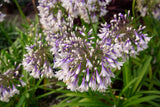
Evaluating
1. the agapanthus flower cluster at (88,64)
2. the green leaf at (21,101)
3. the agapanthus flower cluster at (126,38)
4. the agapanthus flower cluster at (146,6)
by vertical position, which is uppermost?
the agapanthus flower cluster at (146,6)

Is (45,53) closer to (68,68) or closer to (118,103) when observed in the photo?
(68,68)

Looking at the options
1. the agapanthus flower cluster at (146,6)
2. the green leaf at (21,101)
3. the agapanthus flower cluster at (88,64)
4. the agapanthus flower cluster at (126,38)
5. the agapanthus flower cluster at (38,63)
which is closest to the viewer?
the agapanthus flower cluster at (88,64)

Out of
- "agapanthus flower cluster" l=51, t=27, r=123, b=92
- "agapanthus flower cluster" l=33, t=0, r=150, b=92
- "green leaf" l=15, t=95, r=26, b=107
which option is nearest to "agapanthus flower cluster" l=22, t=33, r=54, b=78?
"agapanthus flower cluster" l=33, t=0, r=150, b=92

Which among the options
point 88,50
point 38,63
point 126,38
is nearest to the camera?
point 88,50

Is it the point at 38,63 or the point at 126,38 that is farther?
the point at 38,63

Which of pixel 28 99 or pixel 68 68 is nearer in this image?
pixel 68 68

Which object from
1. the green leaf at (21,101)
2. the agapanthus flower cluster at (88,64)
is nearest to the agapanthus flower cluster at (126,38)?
the agapanthus flower cluster at (88,64)

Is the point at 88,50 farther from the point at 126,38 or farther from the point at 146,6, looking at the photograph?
the point at 146,6

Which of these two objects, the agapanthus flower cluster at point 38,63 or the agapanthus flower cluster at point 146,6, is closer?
the agapanthus flower cluster at point 38,63

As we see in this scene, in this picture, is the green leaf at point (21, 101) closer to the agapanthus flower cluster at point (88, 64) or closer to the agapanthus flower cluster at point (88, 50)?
the agapanthus flower cluster at point (88, 50)

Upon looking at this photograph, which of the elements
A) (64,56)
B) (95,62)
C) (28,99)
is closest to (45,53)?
(64,56)

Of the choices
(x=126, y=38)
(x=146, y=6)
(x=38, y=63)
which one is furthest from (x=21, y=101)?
(x=146, y=6)
